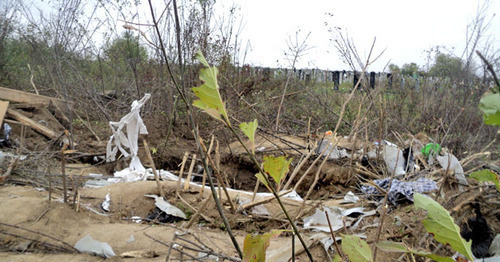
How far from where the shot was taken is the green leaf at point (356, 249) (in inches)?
45.5

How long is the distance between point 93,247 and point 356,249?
1985mm

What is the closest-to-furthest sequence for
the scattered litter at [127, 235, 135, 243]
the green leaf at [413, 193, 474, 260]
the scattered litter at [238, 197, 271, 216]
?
1. the green leaf at [413, 193, 474, 260]
2. the scattered litter at [127, 235, 135, 243]
3. the scattered litter at [238, 197, 271, 216]

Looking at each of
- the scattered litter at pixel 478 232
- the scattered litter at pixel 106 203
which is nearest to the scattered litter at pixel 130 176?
the scattered litter at pixel 106 203

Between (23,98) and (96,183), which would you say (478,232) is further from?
(23,98)

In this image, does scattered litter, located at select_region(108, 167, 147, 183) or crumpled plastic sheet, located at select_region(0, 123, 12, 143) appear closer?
scattered litter, located at select_region(108, 167, 147, 183)

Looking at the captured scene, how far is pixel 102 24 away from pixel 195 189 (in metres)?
6.25

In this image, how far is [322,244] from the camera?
241 centimetres

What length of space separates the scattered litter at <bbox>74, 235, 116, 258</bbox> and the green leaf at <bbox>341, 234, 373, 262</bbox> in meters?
1.81

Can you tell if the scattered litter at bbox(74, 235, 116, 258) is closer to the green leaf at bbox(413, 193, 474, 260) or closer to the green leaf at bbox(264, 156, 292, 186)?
the green leaf at bbox(264, 156, 292, 186)

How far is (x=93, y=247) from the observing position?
8.48ft

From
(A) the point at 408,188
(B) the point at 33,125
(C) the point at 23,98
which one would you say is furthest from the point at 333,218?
(C) the point at 23,98

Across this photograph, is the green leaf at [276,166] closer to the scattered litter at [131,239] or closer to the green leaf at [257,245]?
the green leaf at [257,245]

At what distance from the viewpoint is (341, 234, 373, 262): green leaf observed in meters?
1.16

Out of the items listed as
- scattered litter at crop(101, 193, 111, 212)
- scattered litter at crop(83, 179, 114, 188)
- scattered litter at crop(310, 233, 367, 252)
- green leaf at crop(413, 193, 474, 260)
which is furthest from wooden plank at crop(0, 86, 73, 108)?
green leaf at crop(413, 193, 474, 260)
